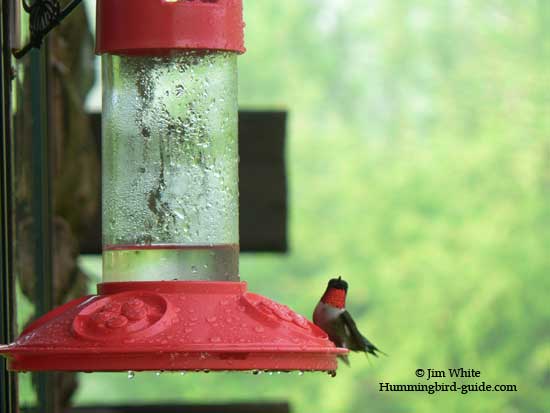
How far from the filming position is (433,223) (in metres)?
18.2

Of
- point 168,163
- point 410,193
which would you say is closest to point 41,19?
point 168,163

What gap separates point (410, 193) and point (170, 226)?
1529cm

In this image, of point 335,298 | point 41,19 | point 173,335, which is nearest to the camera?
point 173,335

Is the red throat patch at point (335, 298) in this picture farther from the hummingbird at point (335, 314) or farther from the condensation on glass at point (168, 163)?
the condensation on glass at point (168, 163)

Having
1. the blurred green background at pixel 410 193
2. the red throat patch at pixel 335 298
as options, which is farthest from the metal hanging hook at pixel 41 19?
the blurred green background at pixel 410 193

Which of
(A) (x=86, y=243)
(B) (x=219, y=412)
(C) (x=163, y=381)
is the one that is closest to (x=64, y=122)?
(A) (x=86, y=243)

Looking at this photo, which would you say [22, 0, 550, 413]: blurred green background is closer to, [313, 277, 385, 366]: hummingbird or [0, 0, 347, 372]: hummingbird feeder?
[313, 277, 385, 366]: hummingbird

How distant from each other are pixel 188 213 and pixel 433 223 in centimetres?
1519

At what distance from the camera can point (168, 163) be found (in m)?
3.12

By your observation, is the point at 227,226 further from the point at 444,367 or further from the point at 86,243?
the point at 444,367

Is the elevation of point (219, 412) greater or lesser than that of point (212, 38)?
lesser

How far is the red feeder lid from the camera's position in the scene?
114 inches

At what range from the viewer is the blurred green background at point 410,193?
697 inches

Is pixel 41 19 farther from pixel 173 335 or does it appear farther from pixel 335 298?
pixel 173 335
